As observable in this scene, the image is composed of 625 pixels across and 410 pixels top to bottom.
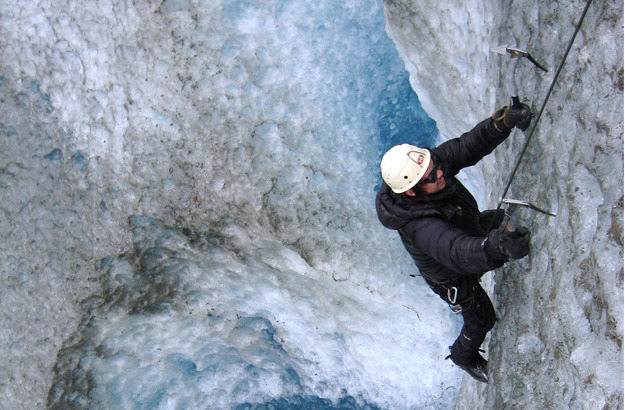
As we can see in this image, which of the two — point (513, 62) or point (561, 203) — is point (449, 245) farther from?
point (513, 62)

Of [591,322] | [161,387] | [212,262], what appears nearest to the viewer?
[591,322]

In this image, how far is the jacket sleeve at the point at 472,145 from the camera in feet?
9.46

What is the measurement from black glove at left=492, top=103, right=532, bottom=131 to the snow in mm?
111

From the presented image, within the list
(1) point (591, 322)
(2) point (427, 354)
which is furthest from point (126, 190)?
(1) point (591, 322)

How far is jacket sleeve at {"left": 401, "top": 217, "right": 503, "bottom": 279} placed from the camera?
8.13ft

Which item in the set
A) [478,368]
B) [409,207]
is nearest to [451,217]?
[409,207]

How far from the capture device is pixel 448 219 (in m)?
2.79

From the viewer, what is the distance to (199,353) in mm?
4016

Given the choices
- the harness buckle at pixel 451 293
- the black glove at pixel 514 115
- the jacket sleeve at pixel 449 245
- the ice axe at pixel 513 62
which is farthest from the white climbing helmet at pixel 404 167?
the harness buckle at pixel 451 293

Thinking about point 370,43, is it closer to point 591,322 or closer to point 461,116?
point 461,116

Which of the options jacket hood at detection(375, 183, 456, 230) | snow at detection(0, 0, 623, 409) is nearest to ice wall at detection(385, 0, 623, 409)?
snow at detection(0, 0, 623, 409)

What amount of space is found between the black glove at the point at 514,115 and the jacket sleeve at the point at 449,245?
579 mm

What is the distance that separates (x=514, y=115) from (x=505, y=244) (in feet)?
2.43

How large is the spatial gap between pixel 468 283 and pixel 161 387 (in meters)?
2.09
